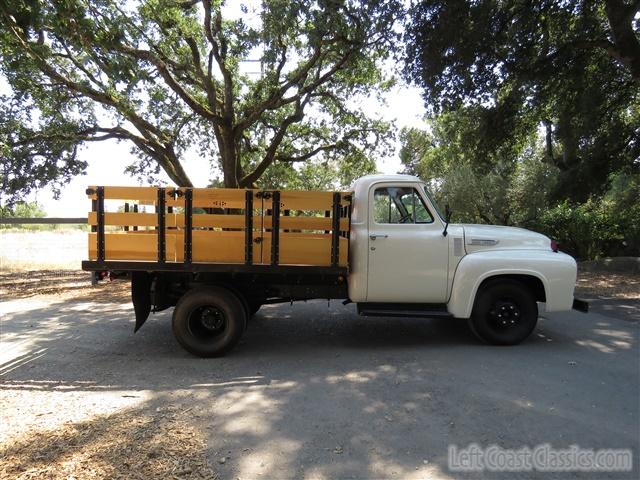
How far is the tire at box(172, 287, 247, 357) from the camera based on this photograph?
541cm

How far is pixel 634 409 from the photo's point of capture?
3.80m

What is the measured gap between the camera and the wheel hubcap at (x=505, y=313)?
18.4ft

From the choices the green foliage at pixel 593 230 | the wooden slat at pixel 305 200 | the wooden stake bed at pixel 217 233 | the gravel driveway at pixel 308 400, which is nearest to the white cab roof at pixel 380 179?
the wooden stake bed at pixel 217 233

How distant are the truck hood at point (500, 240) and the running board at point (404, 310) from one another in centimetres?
84

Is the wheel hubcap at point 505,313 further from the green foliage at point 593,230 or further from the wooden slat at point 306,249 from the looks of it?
the green foliage at point 593,230

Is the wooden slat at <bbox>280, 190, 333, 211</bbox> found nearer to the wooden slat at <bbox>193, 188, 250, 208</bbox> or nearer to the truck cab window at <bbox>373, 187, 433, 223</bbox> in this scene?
the wooden slat at <bbox>193, 188, 250, 208</bbox>

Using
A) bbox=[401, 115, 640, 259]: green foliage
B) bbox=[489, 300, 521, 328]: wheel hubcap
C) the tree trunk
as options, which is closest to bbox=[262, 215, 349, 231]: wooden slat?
bbox=[489, 300, 521, 328]: wheel hubcap

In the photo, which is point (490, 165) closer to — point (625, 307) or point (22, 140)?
point (625, 307)

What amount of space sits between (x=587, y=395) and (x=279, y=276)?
3.51m

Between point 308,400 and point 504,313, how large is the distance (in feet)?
9.62

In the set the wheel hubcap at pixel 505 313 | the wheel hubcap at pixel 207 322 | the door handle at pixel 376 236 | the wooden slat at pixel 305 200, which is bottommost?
the wheel hubcap at pixel 207 322

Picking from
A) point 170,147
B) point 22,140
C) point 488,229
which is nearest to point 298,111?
point 170,147

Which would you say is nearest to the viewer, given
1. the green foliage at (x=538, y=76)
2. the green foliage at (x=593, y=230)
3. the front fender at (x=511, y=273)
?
the front fender at (x=511, y=273)

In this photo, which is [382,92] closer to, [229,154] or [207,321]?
[229,154]
